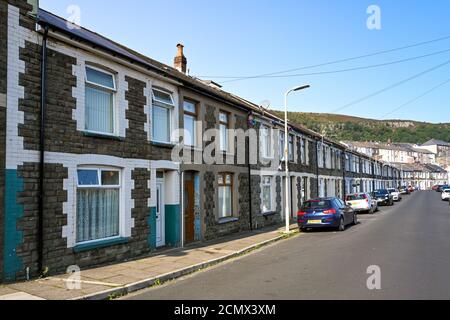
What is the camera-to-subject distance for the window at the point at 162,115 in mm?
→ 12781

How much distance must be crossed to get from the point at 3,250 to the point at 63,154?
2.44 meters

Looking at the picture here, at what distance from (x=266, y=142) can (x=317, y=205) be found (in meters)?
4.90

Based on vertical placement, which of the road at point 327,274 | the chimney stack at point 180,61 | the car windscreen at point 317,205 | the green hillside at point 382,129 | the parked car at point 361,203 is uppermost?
the green hillside at point 382,129

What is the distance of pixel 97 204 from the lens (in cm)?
1025

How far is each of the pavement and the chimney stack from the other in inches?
428

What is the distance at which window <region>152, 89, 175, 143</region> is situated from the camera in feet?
41.9

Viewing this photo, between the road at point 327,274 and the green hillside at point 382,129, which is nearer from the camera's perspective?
the road at point 327,274

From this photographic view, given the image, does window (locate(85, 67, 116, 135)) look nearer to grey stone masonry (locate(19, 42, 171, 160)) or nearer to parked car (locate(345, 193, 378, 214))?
grey stone masonry (locate(19, 42, 171, 160))

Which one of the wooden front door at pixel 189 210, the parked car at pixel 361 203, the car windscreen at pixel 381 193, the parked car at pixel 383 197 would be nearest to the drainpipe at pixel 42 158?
the wooden front door at pixel 189 210

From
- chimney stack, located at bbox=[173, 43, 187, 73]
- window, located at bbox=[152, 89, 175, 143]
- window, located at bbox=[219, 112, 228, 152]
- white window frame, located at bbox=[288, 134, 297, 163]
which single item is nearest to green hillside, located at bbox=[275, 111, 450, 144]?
white window frame, located at bbox=[288, 134, 297, 163]

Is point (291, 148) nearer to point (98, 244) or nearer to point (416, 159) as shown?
point (98, 244)

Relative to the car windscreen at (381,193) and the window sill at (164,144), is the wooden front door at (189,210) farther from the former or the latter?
the car windscreen at (381,193)

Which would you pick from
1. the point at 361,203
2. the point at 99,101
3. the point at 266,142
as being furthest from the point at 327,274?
the point at 361,203

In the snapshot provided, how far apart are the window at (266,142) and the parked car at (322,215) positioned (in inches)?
154
